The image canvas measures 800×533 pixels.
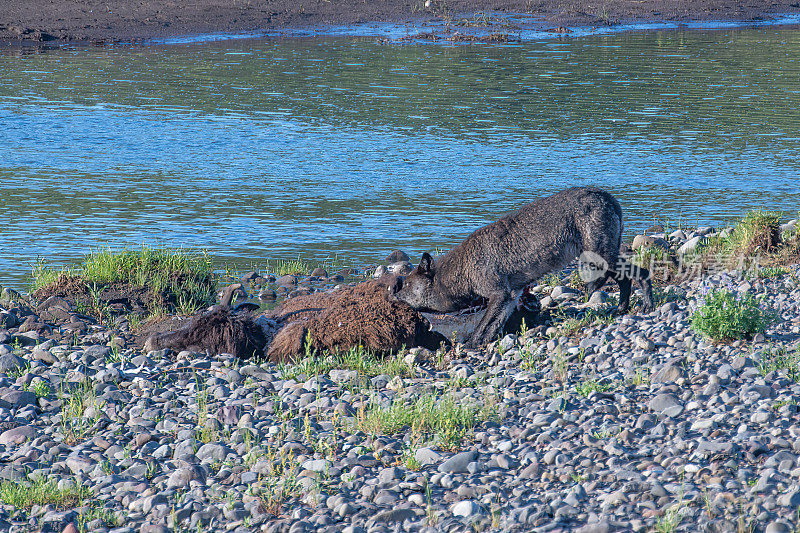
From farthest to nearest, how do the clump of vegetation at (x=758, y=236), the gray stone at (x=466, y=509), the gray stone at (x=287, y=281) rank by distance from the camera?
the gray stone at (x=287, y=281) → the clump of vegetation at (x=758, y=236) → the gray stone at (x=466, y=509)

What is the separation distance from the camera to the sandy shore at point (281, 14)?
33.5m

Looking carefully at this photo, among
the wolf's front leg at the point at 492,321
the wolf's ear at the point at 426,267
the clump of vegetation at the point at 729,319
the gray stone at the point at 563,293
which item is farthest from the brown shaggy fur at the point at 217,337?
the clump of vegetation at the point at 729,319

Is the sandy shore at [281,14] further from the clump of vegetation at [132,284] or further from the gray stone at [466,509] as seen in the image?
the gray stone at [466,509]

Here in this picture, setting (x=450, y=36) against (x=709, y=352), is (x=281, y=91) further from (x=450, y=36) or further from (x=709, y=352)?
(x=709, y=352)

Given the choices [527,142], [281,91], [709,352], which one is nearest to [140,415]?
[709,352]

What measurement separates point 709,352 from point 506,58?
24405 mm

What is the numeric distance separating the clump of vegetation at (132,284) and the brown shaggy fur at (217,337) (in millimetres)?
1414

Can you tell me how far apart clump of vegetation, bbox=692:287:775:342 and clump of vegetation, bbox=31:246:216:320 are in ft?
19.1

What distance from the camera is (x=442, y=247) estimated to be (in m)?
13.1

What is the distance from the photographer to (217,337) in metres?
8.93

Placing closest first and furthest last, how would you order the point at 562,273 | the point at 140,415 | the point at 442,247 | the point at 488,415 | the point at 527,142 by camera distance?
the point at 488,415
the point at 140,415
the point at 562,273
the point at 442,247
the point at 527,142

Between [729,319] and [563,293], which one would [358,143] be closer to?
[563,293]

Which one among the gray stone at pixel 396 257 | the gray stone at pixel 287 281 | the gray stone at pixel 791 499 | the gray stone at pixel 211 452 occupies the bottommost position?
the gray stone at pixel 287 281

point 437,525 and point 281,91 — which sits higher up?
point 281,91
